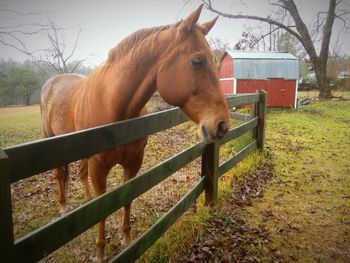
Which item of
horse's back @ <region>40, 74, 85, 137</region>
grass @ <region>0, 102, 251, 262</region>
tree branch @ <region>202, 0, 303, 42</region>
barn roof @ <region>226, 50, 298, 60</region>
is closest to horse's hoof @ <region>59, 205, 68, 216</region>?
grass @ <region>0, 102, 251, 262</region>

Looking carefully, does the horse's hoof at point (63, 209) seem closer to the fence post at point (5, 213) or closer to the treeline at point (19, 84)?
the fence post at point (5, 213)

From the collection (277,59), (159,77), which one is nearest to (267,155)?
(159,77)

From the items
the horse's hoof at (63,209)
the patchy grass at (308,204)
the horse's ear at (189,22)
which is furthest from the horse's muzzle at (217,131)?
the horse's hoof at (63,209)

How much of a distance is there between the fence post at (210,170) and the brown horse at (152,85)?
115 cm

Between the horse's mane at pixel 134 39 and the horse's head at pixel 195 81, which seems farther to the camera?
the horse's mane at pixel 134 39

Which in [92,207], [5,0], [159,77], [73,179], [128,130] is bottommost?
[73,179]

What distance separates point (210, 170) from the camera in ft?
13.3

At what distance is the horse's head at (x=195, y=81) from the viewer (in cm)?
232

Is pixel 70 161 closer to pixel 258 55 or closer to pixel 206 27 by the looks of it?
pixel 206 27

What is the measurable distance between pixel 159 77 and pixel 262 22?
26574 millimetres

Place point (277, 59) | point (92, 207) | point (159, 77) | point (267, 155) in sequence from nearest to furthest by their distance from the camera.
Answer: point (92, 207) < point (159, 77) < point (267, 155) < point (277, 59)

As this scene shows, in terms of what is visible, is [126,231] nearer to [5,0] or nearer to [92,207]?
[92,207]

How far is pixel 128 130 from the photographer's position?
7.55 feet

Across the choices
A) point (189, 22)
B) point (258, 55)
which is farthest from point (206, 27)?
point (258, 55)
